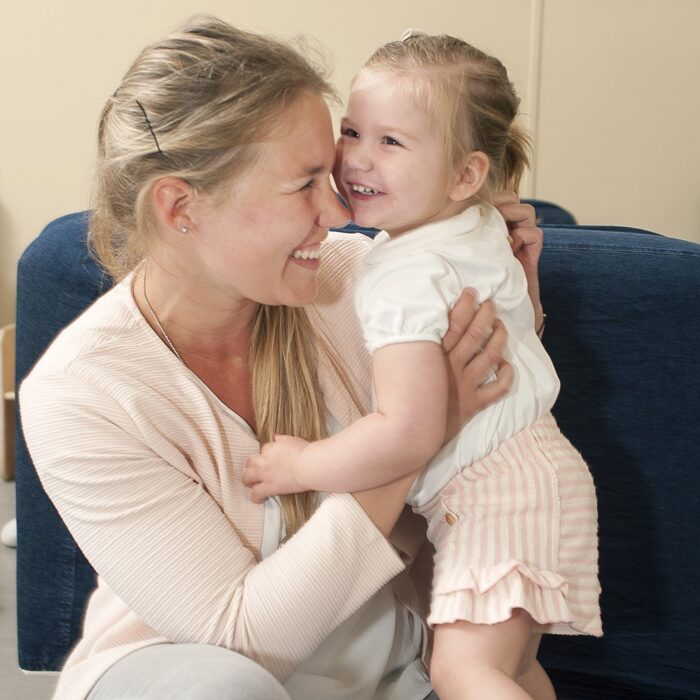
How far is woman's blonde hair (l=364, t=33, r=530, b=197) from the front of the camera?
1.37m

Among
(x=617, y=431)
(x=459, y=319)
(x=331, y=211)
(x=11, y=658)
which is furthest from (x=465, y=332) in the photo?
(x=11, y=658)

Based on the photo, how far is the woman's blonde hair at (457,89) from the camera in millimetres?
1370

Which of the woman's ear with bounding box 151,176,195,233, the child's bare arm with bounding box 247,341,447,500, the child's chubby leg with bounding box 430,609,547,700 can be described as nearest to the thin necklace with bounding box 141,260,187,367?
the woman's ear with bounding box 151,176,195,233

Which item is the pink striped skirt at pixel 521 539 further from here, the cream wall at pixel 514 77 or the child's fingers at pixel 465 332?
the cream wall at pixel 514 77

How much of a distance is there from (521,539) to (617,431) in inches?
17.8

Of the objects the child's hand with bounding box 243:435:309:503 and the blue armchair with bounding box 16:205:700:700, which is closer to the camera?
the child's hand with bounding box 243:435:309:503

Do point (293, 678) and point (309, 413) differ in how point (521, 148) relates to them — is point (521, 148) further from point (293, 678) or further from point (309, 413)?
point (293, 678)

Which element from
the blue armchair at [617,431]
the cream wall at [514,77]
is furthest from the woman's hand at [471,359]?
the cream wall at [514,77]

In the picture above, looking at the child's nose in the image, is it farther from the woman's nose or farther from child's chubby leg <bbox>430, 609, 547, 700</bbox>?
child's chubby leg <bbox>430, 609, 547, 700</bbox>

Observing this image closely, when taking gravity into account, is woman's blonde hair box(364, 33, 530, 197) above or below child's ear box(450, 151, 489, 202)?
above

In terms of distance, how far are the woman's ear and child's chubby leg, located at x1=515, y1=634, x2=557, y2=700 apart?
Answer: 0.75 m

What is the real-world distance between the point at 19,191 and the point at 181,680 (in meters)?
3.50

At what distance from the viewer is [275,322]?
1.55 m

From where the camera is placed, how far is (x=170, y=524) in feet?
4.21
